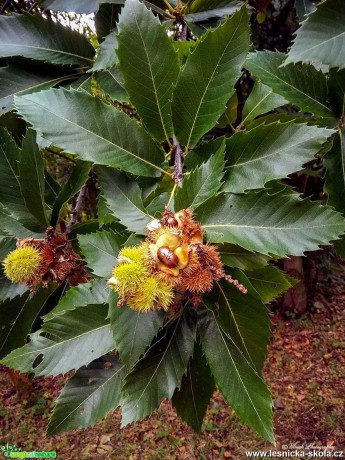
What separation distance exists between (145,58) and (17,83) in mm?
491

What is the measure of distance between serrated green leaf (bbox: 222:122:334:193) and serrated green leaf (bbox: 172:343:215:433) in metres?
0.47

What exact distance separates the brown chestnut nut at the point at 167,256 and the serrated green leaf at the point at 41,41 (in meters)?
0.78

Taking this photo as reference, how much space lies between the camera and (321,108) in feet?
3.09

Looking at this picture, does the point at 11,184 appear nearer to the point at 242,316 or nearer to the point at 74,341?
the point at 74,341

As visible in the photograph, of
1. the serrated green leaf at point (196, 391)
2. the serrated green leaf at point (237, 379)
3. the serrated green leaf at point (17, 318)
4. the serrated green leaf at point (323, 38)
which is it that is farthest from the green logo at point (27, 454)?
the serrated green leaf at point (323, 38)

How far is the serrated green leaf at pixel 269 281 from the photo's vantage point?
91 centimetres

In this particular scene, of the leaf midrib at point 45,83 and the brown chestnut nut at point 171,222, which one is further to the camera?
the leaf midrib at point 45,83

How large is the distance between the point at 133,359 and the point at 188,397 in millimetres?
360

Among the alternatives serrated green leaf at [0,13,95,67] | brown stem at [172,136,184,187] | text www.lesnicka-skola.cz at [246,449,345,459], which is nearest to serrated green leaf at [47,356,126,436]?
brown stem at [172,136,184,187]

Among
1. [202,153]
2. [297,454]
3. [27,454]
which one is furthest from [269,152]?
[27,454]

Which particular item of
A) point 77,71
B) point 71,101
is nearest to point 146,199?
point 71,101

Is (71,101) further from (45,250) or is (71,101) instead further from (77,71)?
(77,71)

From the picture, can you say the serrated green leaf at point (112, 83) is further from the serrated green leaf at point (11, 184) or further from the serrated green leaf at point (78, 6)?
the serrated green leaf at point (11, 184)

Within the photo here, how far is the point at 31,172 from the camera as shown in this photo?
2.88 feet
